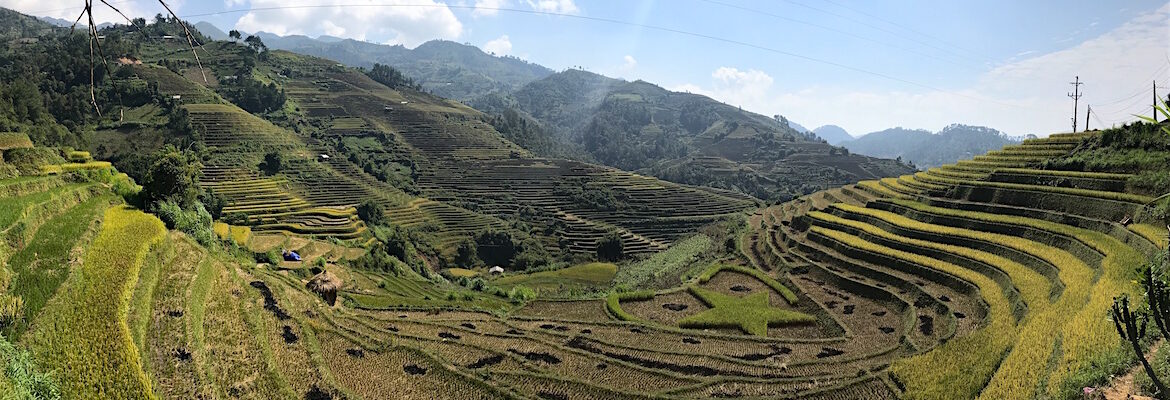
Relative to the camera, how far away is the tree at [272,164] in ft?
221

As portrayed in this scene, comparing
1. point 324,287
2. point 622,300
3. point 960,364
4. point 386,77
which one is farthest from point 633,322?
point 386,77

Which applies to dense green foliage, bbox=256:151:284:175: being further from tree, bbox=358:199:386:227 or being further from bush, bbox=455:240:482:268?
bush, bbox=455:240:482:268

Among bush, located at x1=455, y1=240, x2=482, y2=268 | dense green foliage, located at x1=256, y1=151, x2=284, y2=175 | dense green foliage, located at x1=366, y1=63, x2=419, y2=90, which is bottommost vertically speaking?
bush, located at x1=455, y1=240, x2=482, y2=268

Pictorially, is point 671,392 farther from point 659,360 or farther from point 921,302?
point 921,302

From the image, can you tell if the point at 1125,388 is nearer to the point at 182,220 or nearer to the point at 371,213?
the point at 182,220

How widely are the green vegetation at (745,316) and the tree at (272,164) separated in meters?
59.1

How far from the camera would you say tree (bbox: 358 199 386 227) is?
5881 cm

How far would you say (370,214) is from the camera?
59312 millimetres

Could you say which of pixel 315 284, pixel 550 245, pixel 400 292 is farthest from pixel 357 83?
pixel 315 284

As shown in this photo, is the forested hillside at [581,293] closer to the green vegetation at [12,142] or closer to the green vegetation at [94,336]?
the green vegetation at [94,336]

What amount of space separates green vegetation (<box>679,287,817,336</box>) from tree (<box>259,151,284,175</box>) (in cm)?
5908

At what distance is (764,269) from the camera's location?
113 ft

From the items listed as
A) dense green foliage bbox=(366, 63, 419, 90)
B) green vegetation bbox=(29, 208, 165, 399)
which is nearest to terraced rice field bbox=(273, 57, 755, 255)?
dense green foliage bbox=(366, 63, 419, 90)

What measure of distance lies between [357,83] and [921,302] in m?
125
